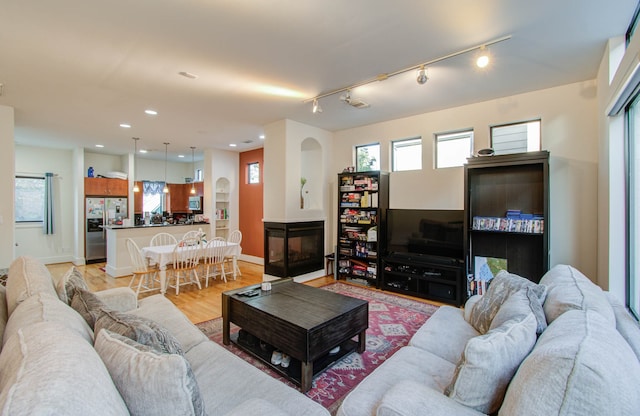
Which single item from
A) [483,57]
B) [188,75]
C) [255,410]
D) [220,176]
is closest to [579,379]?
[255,410]

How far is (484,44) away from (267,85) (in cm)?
234

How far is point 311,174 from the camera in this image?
19.4ft

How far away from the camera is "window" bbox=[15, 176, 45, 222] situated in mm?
6668

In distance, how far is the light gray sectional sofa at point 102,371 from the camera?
677mm

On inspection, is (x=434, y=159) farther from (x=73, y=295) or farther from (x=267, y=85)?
(x=73, y=295)

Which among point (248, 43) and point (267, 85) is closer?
point (248, 43)

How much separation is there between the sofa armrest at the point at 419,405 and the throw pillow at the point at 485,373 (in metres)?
0.05

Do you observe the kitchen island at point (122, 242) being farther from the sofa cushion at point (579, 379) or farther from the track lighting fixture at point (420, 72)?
the sofa cushion at point (579, 379)

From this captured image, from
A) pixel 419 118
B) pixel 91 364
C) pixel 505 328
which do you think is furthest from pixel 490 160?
pixel 91 364

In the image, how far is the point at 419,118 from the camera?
4.72m

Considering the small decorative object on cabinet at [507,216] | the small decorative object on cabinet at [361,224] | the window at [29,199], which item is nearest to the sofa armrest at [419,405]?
the small decorative object on cabinet at [507,216]

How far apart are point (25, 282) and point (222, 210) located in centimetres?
603

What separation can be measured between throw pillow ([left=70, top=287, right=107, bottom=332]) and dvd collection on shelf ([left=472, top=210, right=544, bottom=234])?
4058mm

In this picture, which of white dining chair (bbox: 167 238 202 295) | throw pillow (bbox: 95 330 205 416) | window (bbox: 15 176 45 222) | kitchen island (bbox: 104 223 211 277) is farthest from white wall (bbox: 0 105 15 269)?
throw pillow (bbox: 95 330 205 416)
